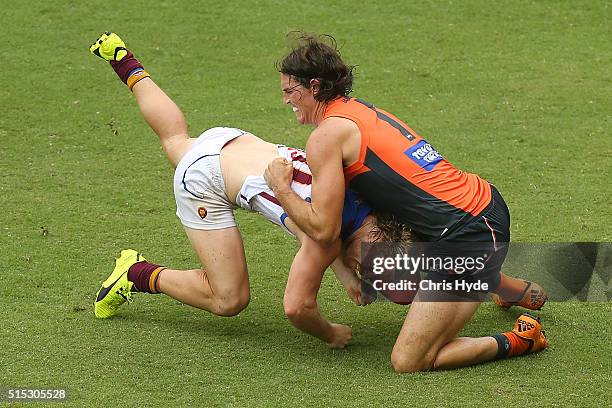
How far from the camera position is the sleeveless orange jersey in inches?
185

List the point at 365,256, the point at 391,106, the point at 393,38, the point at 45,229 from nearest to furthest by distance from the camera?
the point at 365,256 < the point at 45,229 < the point at 391,106 < the point at 393,38

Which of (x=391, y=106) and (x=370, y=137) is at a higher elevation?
(x=370, y=137)

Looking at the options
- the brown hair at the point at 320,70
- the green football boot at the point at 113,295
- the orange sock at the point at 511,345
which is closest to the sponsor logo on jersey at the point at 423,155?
the brown hair at the point at 320,70

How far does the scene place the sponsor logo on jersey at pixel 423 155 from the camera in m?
4.79

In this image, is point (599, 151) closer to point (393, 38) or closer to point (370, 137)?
point (393, 38)

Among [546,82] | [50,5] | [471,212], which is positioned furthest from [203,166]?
[50,5]

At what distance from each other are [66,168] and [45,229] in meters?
0.89

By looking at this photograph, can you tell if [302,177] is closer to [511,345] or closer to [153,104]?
[153,104]

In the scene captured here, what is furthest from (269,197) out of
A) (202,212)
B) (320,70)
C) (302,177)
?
(320,70)

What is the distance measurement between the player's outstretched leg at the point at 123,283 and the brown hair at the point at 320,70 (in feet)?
3.95

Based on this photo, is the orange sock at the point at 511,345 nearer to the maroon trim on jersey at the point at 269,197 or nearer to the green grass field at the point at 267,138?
the green grass field at the point at 267,138

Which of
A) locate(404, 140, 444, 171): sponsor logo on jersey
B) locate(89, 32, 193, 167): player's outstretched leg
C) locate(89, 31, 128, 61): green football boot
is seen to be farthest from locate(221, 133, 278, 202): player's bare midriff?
locate(89, 31, 128, 61): green football boot

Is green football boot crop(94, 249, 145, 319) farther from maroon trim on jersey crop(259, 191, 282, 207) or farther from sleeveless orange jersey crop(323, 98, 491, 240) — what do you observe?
sleeveless orange jersey crop(323, 98, 491, 240)

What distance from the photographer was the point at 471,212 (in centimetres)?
482
